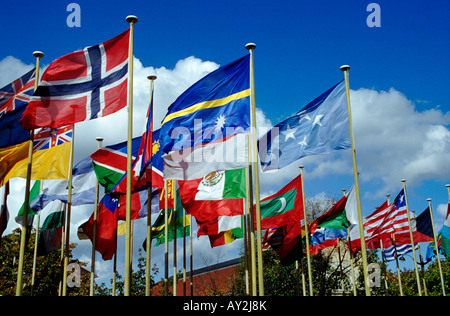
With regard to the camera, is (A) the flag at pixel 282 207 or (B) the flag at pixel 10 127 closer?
(B) the flag at pixel 10 127

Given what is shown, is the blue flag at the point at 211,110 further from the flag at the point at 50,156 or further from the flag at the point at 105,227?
the flag at the point at 105,227

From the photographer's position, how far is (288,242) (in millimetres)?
24391

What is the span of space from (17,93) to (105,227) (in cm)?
849

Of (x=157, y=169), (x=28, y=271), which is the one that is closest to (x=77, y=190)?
(x=157, y=169)

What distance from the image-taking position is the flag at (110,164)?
19.4m

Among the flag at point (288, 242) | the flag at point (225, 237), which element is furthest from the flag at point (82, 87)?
the flag at point (288, 242)

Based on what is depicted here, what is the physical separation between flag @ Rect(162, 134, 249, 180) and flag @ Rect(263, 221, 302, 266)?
1106 centimetres

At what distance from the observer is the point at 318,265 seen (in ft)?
135

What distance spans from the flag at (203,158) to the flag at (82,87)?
230 cm

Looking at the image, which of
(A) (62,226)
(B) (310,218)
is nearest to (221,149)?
(A) (62,226)
